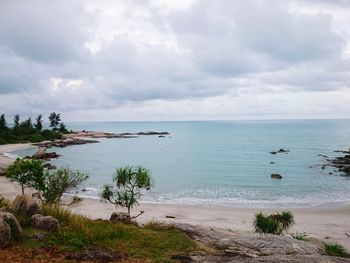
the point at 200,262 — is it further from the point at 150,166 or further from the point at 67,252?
the point at 150,166

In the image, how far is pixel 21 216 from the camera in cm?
1527

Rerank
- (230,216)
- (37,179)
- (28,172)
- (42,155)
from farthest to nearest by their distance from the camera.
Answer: (42,155)
(230,216)
(28,172)
(37,179)

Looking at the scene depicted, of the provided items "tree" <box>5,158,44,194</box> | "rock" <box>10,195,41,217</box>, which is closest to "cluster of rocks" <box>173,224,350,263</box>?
"rock" <box>10,195,41,217</box>

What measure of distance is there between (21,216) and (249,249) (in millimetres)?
9426

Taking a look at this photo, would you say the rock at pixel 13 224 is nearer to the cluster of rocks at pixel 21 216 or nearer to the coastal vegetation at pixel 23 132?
the cluster of rocks at pixel 21 216

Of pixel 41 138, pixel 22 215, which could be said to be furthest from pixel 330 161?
pixel 41 138

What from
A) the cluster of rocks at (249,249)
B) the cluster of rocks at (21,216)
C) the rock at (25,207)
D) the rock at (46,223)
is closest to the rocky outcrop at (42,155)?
the rock at (25,207)

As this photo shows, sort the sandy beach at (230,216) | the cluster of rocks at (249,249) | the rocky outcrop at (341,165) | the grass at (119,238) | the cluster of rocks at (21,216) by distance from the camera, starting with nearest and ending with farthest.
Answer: the cluster of rocks at (21,216)
the cluster of rocks at (249,249)
the grass at (119,238)
the sandy beach at (230,216)
the rocky outcrop at (341,165)

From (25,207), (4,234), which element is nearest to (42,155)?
(25,207)

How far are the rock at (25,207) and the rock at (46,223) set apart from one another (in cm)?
109

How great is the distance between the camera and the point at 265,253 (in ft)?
46.0

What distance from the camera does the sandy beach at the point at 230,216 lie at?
31750mm

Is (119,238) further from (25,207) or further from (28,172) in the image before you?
(28,172)

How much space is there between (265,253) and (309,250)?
2750 millimetres
